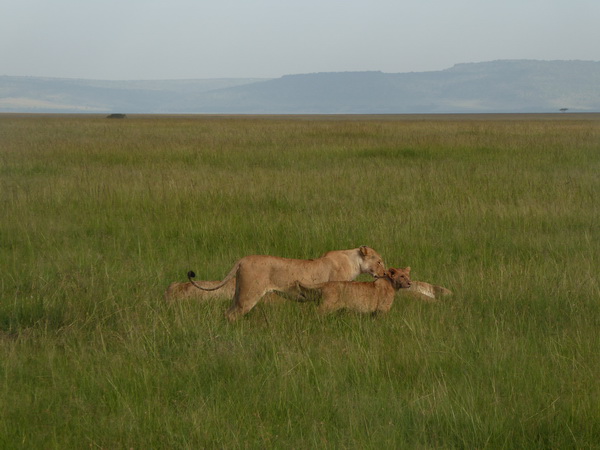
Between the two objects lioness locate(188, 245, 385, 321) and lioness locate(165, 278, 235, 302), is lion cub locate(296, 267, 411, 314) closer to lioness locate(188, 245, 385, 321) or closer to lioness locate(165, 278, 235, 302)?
lioness locate(188, 245, 385, 321)

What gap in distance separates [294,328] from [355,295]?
74cm

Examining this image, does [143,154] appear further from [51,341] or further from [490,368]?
[490,368]

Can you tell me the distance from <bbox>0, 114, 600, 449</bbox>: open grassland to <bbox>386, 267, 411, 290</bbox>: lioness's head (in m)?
0.17

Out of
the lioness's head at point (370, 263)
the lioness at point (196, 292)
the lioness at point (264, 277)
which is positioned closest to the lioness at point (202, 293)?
the lioness at point (196, 292)

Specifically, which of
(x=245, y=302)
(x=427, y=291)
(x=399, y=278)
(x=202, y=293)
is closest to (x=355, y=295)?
(x=399, y=278)

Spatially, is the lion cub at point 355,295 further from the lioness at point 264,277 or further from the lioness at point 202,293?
the lioness at point 202,293

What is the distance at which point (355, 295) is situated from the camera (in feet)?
19.9

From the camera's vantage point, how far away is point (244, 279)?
5949mm

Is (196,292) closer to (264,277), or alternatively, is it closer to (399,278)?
(264,277)

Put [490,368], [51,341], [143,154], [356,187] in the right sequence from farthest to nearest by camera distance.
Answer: [143,154] → [356,187] → [51,341] → [490,368]

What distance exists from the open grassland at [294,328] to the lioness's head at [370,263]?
36cm

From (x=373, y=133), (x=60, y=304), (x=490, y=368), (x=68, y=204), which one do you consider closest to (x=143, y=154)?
(x=68, y=204)

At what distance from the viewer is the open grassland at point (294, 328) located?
411 centimetres

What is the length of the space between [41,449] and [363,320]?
2.75 m
